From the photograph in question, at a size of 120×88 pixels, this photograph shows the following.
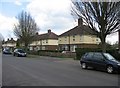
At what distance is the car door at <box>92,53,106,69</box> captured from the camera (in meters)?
18.9

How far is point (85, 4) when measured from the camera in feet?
88.8

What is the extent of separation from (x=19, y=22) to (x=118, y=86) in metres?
52.5

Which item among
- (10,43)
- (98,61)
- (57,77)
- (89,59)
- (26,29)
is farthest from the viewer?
(10,43)

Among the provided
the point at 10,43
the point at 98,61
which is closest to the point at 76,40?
the point at 98,61

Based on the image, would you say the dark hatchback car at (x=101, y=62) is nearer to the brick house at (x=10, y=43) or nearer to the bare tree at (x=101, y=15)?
the bare tree at (x=101, y=15)

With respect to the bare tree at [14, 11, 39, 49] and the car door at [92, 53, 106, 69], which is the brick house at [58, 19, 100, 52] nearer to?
the bare tree at [14, 11, 39, 49]

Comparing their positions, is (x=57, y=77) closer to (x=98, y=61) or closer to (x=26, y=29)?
(x=98, y=61)

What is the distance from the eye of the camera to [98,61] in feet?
63.7

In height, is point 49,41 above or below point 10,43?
below

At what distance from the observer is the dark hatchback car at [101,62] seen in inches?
705

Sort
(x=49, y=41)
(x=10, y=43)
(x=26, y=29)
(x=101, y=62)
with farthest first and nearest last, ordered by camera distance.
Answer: (x=10, y=43), (x=49, y=41), (x=26, y=29), (x=101, y=62)

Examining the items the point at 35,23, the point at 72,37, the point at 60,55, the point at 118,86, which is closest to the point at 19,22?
the point at 35,23

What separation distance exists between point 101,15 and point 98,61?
8229mm

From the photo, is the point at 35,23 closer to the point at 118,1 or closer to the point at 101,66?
the point at 118,1
